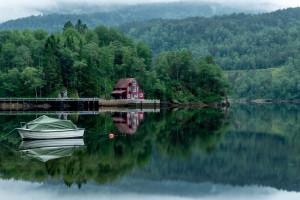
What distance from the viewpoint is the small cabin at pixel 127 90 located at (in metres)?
127

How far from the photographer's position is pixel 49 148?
3222 centimetres

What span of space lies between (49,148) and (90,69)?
269 ft

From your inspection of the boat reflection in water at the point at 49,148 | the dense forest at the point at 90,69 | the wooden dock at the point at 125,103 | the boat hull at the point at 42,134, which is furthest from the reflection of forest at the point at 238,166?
the dense forest at the point at 90,69

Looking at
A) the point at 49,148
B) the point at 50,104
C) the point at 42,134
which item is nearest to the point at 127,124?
the point at 42,134

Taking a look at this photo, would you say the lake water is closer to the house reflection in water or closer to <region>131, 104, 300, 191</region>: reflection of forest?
<region>131, 104, 300, 191</region>: reflection of forest

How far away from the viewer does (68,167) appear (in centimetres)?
2427

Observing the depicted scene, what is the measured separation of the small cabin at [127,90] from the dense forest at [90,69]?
2.58 m

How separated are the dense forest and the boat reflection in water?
73495 millimetres

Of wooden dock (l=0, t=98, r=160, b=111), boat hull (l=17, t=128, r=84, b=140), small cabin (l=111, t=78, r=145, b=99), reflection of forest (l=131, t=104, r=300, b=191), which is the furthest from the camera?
small cabin (l=111, t=78, r=145, b=99)

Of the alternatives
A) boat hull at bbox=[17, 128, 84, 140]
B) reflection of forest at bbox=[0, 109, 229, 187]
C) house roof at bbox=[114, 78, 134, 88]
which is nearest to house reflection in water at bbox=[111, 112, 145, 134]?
reflection of forest at bbox=[0, 109, 229, 187]

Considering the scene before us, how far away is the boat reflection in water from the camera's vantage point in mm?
28719

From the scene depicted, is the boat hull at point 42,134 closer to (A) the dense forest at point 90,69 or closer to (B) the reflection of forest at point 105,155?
(B) the reflection of forest at point 105,155

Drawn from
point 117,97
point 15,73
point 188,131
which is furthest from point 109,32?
point 188,131

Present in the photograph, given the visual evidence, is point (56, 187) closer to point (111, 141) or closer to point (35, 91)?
point (111, 141)
